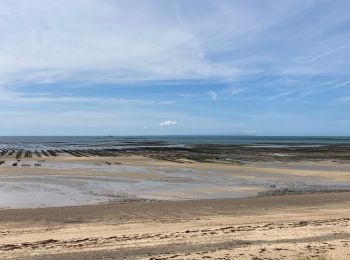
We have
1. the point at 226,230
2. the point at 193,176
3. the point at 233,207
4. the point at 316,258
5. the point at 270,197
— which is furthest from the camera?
the point at 193,176

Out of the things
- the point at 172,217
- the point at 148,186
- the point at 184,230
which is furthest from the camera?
the point at 148,186

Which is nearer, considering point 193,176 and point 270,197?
point 270,197

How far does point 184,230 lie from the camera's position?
12.8 m

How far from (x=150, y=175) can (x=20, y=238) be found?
21480 mm

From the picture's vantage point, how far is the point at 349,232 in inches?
450

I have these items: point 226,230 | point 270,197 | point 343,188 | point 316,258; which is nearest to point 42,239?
point 226,230

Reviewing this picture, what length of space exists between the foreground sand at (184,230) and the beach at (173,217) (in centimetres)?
2

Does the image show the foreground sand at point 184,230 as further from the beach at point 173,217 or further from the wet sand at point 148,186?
the wet sand at point 148,186

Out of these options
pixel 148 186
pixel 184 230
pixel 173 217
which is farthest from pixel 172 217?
pixel 148 186

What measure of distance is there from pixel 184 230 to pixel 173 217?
3.17 meters

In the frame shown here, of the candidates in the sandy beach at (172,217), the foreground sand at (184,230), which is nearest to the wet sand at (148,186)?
the sandy beach at (172,217)

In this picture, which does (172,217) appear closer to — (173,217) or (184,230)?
(173,217)

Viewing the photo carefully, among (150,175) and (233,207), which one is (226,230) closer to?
(233,207)

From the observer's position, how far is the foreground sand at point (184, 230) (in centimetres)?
955
